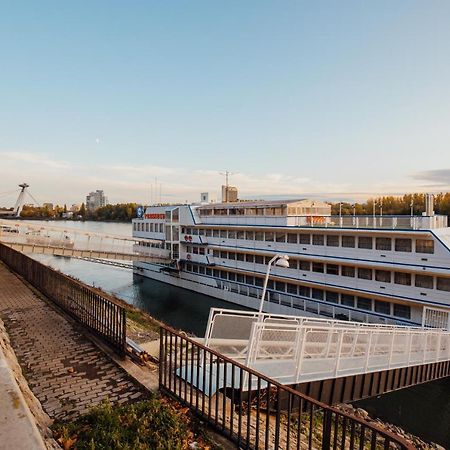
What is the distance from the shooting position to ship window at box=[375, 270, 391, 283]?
62.2 feet

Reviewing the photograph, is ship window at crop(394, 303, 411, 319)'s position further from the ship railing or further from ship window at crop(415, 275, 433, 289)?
the ship railing

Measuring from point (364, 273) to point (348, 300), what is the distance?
231 centimetres

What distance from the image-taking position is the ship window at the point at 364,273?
19.8 metres

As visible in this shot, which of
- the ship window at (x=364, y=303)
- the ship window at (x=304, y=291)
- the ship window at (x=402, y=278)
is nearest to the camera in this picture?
the ship window at (x=402, y=278)

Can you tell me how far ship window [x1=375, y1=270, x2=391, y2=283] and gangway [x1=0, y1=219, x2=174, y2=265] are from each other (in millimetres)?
19099

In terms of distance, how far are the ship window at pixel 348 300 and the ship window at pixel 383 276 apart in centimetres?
240

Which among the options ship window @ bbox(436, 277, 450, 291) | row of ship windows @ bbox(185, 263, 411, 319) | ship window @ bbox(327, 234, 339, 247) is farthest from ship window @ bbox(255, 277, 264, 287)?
ship window @ bbox(436, 277, 450, 291)

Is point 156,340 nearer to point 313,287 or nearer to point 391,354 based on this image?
point 391,354

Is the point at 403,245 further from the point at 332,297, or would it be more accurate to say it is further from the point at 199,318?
the point at 199,318

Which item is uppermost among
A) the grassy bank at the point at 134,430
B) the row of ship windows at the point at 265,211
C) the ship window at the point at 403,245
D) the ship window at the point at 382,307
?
the row of ship windows at the point at 265,211

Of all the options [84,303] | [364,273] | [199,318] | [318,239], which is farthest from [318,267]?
[84,303]

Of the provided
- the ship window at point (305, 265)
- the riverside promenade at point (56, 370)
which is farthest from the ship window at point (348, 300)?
the riverside promenade at point (56, 370)

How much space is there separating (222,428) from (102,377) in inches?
101

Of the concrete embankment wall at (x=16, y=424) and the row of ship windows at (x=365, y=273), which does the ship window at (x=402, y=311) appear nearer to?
the row of ship windows at (x=365, y=273)
